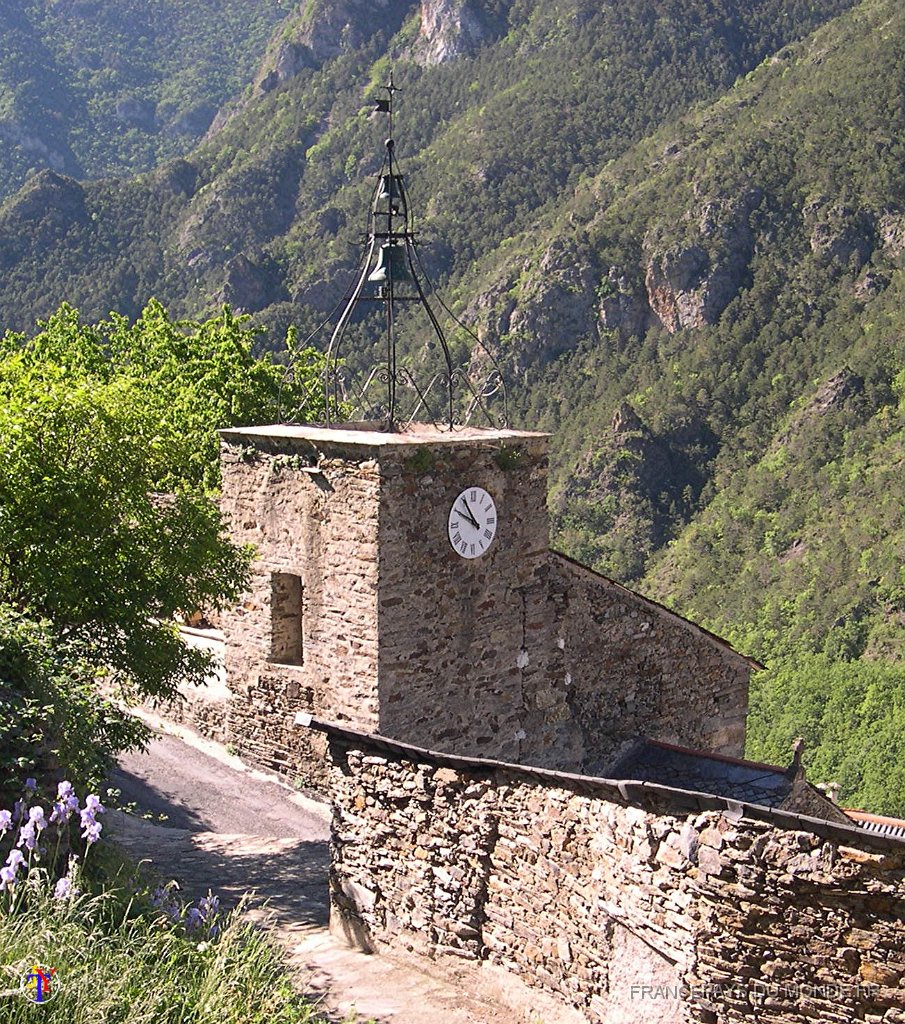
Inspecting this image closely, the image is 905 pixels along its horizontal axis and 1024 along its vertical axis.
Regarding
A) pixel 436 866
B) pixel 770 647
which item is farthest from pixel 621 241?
pixel 436 866

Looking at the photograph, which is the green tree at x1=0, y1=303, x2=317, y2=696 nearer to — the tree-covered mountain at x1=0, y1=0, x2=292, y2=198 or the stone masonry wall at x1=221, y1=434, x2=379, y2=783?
the stone masonry wall at x1=221, y1=434, x2=379, y2=783

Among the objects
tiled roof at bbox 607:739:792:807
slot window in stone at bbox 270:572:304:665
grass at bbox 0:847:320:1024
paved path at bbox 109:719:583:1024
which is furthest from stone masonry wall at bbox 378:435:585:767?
grass at bbox 0:847:320:1024

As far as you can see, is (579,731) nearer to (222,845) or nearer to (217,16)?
(222,845)

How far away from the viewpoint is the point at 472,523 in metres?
11.9

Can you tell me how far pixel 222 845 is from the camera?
37.9 feet

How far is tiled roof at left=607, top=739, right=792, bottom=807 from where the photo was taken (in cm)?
1224

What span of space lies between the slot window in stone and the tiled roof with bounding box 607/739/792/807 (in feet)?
10.7

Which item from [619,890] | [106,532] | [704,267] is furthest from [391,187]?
[704,267]

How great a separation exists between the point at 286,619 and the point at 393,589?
5.07 feet

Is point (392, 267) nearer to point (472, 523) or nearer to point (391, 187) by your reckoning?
point (391, 187)

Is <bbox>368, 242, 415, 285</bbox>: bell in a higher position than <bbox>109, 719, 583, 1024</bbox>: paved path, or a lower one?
higher

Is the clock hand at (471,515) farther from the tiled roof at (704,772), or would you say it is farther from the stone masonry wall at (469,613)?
the tiled roof at (704,772)

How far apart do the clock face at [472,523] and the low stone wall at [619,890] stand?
10.2 ft

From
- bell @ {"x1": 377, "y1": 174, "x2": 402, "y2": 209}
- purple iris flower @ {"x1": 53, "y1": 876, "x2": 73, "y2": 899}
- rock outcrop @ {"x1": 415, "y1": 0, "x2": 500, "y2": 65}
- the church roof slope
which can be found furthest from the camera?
rock outcrop @ {"x1": 415, "y1": 0, "x2": 500, "y2": 65}
